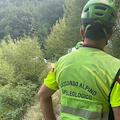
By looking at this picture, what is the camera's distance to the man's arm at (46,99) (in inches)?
49.8

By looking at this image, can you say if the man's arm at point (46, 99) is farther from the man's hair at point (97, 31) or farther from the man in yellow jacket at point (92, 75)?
the man's hair at point (97, 31)

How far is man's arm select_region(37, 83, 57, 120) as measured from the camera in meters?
1.27

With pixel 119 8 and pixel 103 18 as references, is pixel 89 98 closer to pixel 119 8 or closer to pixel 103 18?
pixel 103 18

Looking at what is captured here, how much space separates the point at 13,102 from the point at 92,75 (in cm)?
1020

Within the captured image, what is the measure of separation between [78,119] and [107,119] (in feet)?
0.68

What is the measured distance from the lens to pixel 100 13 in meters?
1.09

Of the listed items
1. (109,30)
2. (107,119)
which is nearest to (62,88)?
(107,119)

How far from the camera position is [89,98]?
1.00 metres

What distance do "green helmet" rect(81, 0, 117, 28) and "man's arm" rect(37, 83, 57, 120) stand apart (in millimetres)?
661

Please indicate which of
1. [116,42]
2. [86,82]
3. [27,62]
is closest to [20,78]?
[27,62]

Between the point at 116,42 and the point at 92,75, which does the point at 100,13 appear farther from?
the point at 116,42

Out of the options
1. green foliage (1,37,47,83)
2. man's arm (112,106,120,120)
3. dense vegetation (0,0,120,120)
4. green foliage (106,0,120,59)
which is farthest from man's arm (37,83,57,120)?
green foliage (1,37,47,83)

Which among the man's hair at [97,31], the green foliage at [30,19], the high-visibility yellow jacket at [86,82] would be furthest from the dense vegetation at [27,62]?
the high-visibility yellow jacket at [86,82]

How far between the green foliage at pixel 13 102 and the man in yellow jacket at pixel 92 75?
8.84 m
